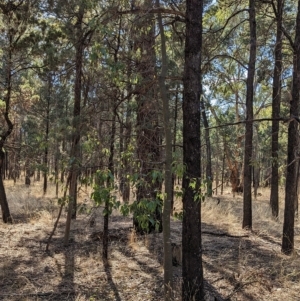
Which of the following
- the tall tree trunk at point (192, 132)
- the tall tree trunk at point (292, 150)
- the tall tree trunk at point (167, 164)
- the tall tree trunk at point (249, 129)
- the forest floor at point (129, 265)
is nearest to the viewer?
the tall tree trunk at point (167, 164)

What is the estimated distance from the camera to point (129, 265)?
619 centimetres

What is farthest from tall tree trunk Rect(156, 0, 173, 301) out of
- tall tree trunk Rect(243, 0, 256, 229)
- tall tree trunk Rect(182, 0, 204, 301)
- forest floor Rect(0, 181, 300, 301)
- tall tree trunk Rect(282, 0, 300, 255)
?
tall tree trunk Rect(243, 0, 256, 229)

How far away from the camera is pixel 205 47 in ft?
22.3

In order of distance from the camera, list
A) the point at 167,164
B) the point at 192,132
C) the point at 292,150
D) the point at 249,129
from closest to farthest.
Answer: the point at 167,164, the point at 192,132, the point at 292,150, the point at 249,129

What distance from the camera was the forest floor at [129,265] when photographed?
4.96m

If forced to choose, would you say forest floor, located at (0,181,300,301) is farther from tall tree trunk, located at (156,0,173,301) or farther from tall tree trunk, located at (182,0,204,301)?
tall tree trunk, located at (182,0,204,301)

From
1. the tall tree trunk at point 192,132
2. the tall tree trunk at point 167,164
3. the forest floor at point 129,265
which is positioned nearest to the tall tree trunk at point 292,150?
the forest floor at point 129,265

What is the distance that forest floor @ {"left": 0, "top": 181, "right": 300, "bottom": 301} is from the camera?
16.3 ft

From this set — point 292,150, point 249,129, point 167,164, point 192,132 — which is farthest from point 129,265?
point 249,129

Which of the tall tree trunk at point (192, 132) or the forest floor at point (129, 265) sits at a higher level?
the tall tree trunk at point (192, 132)

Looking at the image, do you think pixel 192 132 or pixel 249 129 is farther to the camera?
pixel 249 129

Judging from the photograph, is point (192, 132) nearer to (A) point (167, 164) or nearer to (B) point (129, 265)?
(A) point (167, 164)

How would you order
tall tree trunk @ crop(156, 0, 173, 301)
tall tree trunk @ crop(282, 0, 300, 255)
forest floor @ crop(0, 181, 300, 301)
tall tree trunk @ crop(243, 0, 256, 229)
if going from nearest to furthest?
tall tree trunk @ crop(156, 0, 173, 301) < forest floor @ crop(0, 181, 300, 301) < tall tree trunk @ crop(282, 0, 300, 255) < tall tree trunk @ crop(243, 0, 256, 229)

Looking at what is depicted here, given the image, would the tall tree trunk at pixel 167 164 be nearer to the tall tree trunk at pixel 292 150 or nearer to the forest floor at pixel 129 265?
the forest floor at pixel 129 265
